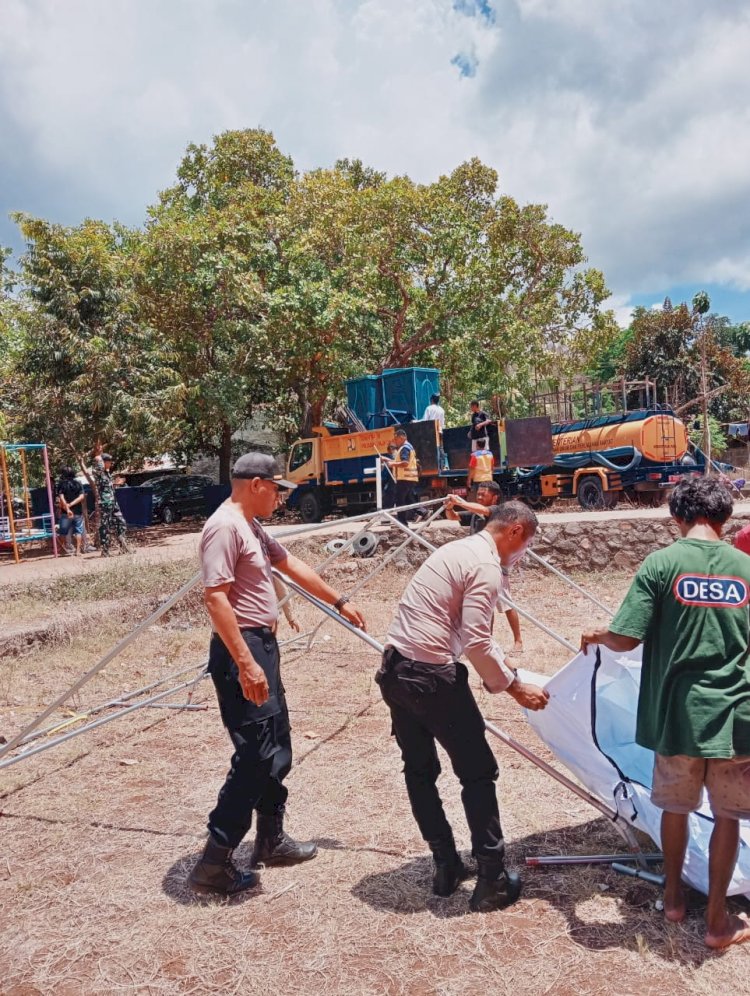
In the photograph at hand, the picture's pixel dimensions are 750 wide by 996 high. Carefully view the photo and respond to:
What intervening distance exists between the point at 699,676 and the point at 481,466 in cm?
928

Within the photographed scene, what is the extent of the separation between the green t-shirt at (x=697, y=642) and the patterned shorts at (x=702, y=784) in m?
0.08

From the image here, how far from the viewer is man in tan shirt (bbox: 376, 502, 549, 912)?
2717mm

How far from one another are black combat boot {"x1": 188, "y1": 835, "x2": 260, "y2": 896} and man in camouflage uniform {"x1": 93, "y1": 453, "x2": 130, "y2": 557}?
10143 millimetres

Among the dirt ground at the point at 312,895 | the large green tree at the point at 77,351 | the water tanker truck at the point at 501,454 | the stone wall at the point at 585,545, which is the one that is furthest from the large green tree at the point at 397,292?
the dirt ground at the point at 312,895

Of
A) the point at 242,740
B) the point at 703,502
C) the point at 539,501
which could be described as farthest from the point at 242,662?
the point at 539,501

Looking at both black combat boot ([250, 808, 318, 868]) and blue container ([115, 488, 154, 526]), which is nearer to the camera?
black combat boot ([250, 808, 318, 868])

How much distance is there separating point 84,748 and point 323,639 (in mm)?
3212

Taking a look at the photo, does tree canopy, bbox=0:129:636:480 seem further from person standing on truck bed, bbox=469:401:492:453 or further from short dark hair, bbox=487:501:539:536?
short dark hair, bbox=487:501:539:536

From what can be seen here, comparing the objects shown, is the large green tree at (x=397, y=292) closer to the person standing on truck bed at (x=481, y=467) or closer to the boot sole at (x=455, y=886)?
the person standing on truck bed at (x=481, y=467)

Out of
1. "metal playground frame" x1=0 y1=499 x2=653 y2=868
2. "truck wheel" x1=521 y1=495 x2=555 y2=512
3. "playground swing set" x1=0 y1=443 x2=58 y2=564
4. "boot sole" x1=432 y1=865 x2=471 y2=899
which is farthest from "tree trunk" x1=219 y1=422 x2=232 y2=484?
"boot sole" x1=432 y1=865 x2=471 y2=899

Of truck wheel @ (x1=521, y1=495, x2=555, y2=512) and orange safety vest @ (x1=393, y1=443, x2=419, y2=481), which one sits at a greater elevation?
orange safety vest @ (x1=393, y1=443, x2=419, y2=481)

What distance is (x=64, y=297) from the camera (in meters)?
14.2

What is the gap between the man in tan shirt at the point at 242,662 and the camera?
2.84 m

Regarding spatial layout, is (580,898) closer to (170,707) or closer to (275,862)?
(275,862)
